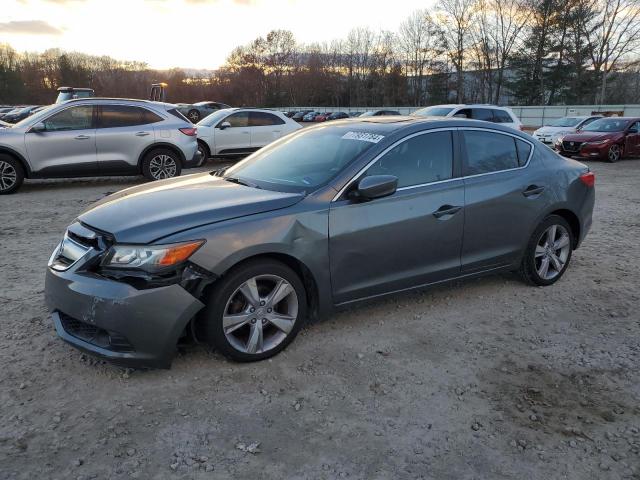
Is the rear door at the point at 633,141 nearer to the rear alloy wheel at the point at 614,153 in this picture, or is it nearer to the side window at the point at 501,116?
the rear alloy wheel at the point at 614,153

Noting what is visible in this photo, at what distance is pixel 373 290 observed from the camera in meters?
3.86

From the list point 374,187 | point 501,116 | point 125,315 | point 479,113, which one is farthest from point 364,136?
point 501,116

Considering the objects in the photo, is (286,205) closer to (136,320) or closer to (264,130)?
(136,320)

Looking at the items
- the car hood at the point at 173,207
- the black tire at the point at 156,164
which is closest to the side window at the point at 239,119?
the black tire at the point at 156,164

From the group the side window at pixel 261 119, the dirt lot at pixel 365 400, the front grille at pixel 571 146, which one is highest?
the side window at pixel 261 119

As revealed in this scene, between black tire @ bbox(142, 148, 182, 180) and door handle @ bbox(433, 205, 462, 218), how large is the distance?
308 inches

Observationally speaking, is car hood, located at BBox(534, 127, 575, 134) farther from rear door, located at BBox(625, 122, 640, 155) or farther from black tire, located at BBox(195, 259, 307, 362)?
black tire, located at BBox(195, 259, 307, 362)

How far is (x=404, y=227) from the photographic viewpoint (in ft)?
12.7

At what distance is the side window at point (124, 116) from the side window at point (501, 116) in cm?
979

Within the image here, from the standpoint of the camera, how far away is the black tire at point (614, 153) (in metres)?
16.4

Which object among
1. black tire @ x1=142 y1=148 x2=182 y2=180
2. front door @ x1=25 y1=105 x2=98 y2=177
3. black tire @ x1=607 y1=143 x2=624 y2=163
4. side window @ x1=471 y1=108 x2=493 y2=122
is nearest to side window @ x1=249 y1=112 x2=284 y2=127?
black tire @ x1=142 y1=148 x2=182 y2=180

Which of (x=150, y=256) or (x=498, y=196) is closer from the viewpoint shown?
(x=150, y=256)

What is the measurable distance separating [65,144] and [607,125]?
1669 centimetres

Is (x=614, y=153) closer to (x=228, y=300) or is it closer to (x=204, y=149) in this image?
(x=204, y=149)
